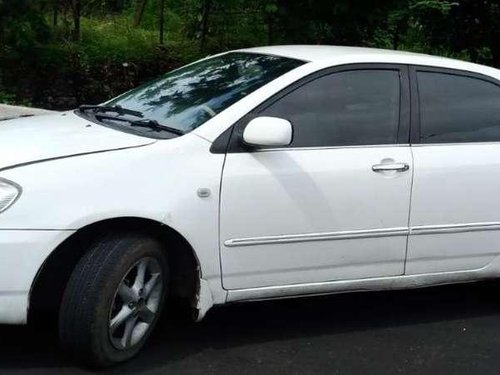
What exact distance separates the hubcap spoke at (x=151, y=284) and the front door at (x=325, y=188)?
1.10 feet

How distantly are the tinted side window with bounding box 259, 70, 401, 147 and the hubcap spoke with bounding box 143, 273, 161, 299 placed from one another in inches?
38.6

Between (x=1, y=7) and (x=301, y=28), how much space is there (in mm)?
3435

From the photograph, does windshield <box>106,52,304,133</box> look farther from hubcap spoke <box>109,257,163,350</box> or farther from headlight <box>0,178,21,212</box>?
headlight <box>0,178,21,212</box>

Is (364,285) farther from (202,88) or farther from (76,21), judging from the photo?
(76,21)

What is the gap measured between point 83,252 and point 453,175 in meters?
2.10

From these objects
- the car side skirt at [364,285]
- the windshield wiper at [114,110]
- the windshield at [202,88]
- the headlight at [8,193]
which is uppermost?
the windshield at [202,88]

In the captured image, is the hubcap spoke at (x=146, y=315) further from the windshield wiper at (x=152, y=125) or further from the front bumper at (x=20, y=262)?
Result: the windshield wiper at (x=152, y=125)

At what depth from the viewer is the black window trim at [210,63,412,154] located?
388cm

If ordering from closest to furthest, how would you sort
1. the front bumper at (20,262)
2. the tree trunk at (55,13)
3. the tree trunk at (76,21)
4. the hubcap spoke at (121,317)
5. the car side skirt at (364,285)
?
the front bumper at (20,262) → the hubcap spoke at (121,317) → the car side skirt at (364,285) → the tree trunk at (55,13) → the tree trunk at (76,21)

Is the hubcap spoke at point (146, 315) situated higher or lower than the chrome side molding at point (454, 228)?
lower

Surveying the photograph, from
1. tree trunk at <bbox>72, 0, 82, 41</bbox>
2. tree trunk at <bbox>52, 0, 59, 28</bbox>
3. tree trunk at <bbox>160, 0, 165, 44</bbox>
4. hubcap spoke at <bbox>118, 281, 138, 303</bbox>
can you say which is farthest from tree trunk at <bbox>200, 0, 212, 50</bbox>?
hubcap spoke at <bbox>118, 281, 138, 303</bbox>

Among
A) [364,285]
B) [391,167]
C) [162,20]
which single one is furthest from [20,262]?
[162,20]

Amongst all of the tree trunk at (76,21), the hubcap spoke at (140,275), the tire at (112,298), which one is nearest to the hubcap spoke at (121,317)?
the tire at (112,298)

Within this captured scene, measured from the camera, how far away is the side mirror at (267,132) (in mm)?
3809
